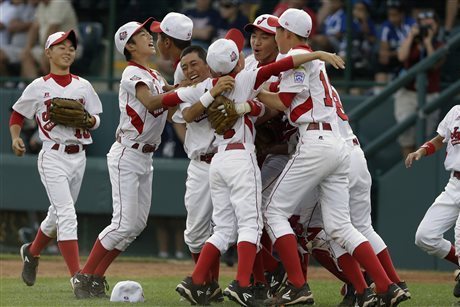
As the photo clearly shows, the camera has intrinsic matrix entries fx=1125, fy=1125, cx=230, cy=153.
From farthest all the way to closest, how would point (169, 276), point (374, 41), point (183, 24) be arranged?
point (374, 41)
point (169, 276)
point (183, 24)

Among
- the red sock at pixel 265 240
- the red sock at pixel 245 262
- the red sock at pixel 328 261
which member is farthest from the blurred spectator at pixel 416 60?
the red sock at pixel 245 262

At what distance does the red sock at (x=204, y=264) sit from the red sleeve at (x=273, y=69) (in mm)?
1118

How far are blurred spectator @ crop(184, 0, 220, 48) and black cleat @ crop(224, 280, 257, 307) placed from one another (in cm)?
633

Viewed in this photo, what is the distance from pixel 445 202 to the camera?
8.54m

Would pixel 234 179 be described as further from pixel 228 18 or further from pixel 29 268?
pixel 228 18

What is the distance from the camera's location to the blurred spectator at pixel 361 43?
42.0 ft

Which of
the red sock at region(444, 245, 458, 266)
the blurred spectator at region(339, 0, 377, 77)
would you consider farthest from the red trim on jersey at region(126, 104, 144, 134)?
the blurred spectator at region(339, 0, 377, 77)

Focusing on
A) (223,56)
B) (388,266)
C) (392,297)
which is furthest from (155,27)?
(392,297)

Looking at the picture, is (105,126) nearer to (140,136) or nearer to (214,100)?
→ (140,136)

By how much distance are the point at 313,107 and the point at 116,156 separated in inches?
65.9

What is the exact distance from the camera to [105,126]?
43.9ft

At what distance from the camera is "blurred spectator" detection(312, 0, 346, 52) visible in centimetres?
1270

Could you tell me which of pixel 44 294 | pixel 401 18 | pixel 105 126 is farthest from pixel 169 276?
pixel 401 18

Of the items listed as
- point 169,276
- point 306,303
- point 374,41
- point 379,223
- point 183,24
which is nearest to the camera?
point 306,303
